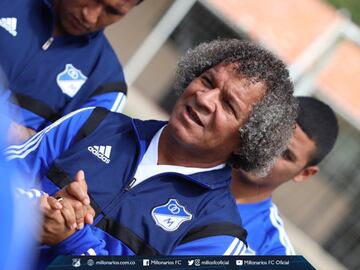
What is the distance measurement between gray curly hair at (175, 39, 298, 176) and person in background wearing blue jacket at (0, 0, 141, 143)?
62 centimetres

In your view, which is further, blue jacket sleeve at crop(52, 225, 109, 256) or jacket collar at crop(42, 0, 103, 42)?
jacket collar at crop(42, 0, 103, 42)

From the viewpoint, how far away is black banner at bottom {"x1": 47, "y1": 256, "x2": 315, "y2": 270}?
126 centimetres

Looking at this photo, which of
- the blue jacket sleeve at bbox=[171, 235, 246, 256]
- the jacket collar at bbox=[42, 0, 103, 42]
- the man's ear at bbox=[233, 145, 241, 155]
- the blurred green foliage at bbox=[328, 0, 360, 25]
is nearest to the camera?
the blue jacket sleeve at bbox=[171, 235, 246, 256]

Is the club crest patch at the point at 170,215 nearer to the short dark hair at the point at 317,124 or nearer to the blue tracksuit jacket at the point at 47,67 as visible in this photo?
the blue tracksuit jacket at the point at 47,67

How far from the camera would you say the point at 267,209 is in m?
2.81

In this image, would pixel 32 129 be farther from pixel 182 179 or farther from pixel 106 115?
Answer: pixel 182 179

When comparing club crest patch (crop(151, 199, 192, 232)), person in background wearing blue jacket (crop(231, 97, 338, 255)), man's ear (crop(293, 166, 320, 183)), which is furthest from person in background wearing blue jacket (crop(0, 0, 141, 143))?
man's ear (crop(293, 166, 320, 183))

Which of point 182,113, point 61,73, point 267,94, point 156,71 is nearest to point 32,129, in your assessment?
point 61,73

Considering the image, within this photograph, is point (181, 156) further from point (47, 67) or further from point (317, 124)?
point (317, 124)

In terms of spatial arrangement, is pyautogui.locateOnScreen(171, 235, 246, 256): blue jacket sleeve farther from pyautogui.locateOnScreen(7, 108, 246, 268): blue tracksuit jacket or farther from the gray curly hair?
the gray curly hair

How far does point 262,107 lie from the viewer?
6.38 feet

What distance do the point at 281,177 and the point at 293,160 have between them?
0.10m

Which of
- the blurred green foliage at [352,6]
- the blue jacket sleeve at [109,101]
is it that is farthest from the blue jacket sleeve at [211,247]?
the blurred green foliage at [352,6]

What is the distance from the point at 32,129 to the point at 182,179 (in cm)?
87
